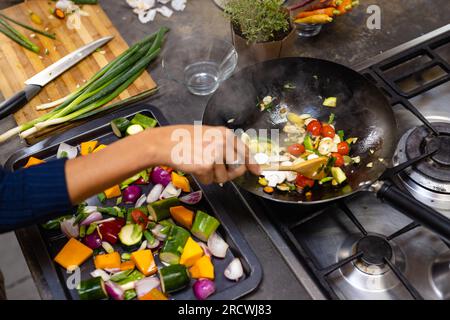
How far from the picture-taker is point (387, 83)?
1359 millimetres

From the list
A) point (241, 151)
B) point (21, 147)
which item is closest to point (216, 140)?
point (241, 151)

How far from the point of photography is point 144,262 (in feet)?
3.63

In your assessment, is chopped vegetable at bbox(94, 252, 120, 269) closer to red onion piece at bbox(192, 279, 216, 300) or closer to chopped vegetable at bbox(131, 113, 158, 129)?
red onion piece at bbox(192, 279, 216, 300)

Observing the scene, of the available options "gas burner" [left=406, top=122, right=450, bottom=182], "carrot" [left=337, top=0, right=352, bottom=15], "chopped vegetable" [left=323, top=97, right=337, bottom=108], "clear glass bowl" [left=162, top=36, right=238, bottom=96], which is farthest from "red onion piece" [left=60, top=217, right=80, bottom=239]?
"carrot" [left=337, top=0, right=352, bottom=15]

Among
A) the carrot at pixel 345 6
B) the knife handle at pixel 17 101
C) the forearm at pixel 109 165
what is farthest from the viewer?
the carrot at pixel 345 6

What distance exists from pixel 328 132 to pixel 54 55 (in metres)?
1.00

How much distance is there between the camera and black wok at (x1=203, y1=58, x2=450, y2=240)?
1.18m

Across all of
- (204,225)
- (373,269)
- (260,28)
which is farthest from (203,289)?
(260,28)

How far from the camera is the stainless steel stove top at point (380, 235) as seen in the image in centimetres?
106

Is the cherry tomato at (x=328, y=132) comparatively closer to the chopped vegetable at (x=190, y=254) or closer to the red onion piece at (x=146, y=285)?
the chopped vegetable at (x=190, y=254)

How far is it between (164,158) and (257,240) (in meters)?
0.34

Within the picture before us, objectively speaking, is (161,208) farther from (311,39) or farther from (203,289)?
(311,39)

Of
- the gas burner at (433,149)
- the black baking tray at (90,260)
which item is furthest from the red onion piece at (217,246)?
the gas burner at (433,149)
